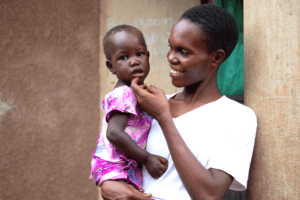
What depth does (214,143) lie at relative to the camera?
1429mm

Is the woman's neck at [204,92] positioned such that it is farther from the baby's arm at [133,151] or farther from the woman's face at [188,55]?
the baby's arm at [133,151]

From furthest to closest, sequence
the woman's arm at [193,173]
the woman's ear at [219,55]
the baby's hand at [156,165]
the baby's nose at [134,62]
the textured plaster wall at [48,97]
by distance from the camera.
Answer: the textured plaster wall at [48,97], the baby's nose at [134,62], the woman's ear at [219,55], the baby's hand at [156,165], the woman's arm at [193,173]

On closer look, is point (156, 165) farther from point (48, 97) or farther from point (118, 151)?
point (48, 97)

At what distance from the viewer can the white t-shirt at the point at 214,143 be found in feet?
4.55

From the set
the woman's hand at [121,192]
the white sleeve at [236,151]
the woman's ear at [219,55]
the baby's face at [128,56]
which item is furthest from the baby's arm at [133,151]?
the woman's ear at [219,55]

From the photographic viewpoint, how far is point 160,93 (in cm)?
155

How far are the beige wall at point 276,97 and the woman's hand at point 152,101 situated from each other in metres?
0.57

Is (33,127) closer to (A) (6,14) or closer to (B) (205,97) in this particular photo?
(A) (6,14)

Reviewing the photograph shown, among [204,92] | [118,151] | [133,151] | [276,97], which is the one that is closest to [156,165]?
[133,151]

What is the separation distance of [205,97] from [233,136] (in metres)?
0.31

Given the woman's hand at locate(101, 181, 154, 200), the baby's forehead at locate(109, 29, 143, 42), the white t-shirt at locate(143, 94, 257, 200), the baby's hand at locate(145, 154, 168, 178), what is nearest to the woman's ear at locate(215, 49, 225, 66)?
the white t-shirt at locate(143, 94, 257, 200)

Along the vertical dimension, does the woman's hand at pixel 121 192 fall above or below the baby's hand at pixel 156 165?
below

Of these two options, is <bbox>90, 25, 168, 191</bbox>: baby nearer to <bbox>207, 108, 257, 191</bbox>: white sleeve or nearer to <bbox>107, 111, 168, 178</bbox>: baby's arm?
<bbox>107, 111, 168, 178</bbox>: baby's arm

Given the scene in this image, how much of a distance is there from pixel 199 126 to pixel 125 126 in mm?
406
